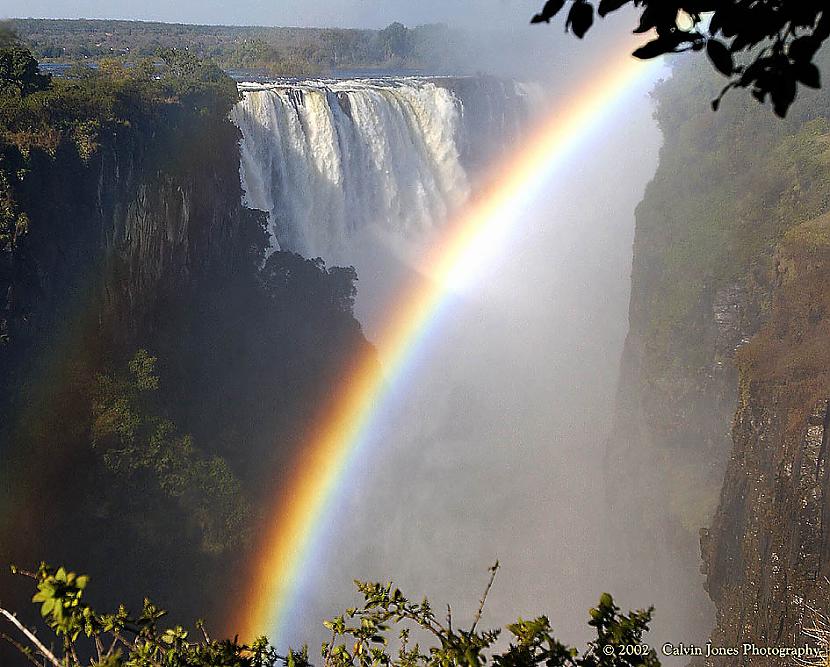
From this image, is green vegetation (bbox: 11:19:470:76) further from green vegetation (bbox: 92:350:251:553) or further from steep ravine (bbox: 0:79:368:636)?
green vegetation (bbox: 92:350:251:553)

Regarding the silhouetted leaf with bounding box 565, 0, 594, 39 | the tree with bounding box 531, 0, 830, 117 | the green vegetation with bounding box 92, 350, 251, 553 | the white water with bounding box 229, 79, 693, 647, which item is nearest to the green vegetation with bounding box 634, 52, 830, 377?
the white water with bounding box 229, 79, 693, 647

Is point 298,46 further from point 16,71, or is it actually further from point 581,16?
point 581,16

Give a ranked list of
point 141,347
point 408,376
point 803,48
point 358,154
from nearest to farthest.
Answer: point 803,48
point 141,347
point 358,154
point 408,376

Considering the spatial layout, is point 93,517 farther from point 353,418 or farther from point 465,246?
point 465,246

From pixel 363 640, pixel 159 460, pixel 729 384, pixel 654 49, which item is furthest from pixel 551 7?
pixel 729 384

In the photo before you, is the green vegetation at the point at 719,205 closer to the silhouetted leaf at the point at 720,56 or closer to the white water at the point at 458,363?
the white water at the point at 458,363
